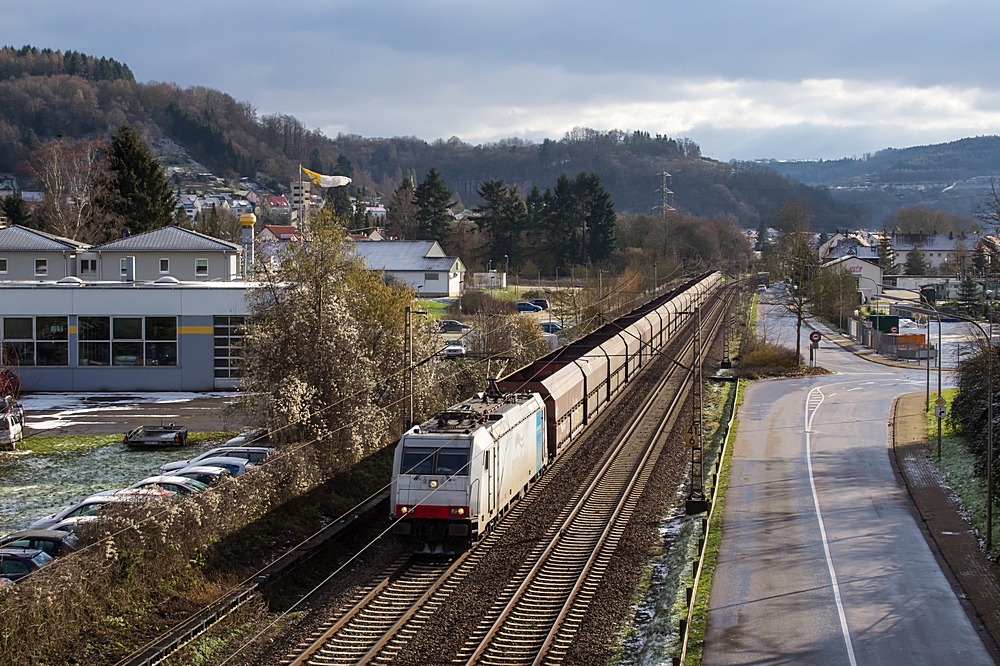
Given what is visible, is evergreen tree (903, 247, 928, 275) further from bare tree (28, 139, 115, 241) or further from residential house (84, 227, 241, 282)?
bare tree (28, 139, 115, 241)

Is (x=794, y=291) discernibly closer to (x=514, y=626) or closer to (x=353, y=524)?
(x=353, y=524)

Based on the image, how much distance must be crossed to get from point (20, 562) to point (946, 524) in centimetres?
2218

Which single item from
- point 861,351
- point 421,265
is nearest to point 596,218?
point 421,265

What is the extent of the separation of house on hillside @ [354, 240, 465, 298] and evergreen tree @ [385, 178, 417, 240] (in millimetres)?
26544

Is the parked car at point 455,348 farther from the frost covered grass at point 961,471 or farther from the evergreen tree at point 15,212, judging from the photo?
the evergreen tree at point 15,212

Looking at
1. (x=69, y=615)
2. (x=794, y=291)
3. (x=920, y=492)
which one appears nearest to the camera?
(x=69, y=615)

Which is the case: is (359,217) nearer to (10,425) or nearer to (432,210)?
(432,210)

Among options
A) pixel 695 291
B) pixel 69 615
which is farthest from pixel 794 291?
pixel 69 615

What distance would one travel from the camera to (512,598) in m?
17.4

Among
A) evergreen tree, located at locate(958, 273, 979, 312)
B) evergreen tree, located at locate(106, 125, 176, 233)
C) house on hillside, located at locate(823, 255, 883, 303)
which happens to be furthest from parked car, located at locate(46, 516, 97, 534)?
house on hillside, located at locate(823, 255, 883, 303)

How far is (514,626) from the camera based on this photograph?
643 inches

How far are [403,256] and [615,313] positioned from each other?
3631 cm

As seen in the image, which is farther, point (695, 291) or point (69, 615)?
point (695, 291)

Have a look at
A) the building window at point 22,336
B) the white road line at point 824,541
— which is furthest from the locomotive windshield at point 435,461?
the building window at point 22,336
